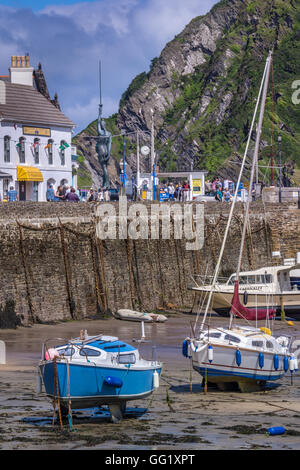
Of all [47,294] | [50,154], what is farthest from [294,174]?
[47,294]

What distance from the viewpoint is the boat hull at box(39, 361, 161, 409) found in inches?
758

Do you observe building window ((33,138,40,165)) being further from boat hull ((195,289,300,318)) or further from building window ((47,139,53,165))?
boat hull ((195,289,300,318))

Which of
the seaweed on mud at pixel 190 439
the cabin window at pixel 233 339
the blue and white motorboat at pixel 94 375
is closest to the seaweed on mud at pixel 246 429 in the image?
the seaweed on mud at pixel 190 439

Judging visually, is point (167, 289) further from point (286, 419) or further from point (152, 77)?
point (152, 77)

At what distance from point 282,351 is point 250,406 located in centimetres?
286

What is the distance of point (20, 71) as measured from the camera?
63406mm

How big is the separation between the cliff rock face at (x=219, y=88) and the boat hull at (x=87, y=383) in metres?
88.1

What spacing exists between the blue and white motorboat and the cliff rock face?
87670 mm

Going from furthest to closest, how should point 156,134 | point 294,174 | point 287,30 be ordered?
point 156,134, point 287,30, point 294,174

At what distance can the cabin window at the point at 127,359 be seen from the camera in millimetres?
20109

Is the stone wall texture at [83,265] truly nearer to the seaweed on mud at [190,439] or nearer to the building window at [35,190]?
the building window at [35,190]

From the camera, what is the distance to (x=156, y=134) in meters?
151

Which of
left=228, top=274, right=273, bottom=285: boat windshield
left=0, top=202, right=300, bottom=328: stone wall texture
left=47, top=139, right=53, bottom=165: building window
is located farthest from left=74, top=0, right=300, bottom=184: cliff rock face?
left=228, top=274, right=273, bottom=285: boat windshield

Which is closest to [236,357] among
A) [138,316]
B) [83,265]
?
[138,316]
